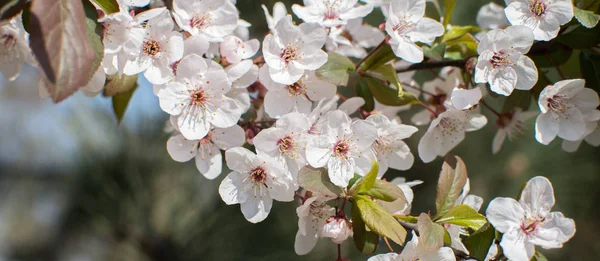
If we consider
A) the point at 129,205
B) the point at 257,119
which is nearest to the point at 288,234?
the point at 129,205

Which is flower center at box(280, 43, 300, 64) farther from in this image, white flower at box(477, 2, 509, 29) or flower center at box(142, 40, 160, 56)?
white flower at box(477, 2, 509, 29)

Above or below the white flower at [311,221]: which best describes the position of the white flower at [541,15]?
above

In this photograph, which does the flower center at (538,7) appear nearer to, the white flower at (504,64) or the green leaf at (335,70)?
the white flower at (504,64)

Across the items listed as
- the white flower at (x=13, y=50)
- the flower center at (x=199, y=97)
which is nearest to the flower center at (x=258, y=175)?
the flower center at (x=199, y=97)

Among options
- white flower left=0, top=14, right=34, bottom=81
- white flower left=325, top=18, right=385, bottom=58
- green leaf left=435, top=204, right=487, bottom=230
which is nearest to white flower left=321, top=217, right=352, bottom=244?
green leaf left=435, top=204, right=487, bottom=230

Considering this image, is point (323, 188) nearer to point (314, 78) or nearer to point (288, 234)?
point (314, 78)

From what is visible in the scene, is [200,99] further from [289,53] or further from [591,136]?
[591,136]

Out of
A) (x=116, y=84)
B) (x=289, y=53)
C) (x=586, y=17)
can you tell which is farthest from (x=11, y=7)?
(x=586, y=17)
